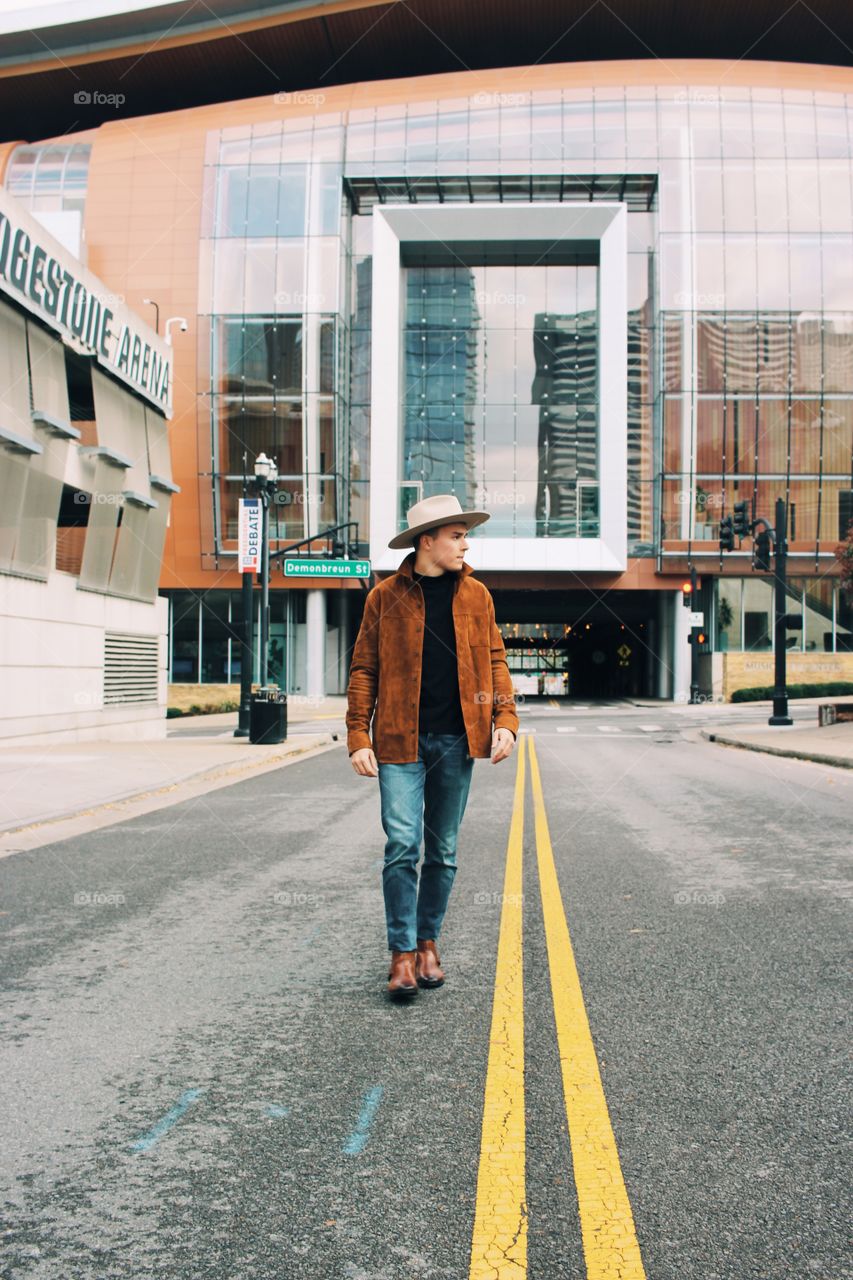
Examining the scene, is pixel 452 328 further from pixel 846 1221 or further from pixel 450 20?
pixel 846 1221

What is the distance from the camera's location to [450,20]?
5625cm

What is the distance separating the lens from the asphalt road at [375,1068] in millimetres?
2680

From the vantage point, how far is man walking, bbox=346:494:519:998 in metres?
4.82

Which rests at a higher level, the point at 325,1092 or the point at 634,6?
the point at 634,6

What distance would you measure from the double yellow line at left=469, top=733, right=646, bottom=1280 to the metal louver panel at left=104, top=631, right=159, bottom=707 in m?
19.1

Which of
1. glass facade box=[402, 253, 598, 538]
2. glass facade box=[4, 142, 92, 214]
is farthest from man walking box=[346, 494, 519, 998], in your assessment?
glass facade box=[4, 142, 92, 214]

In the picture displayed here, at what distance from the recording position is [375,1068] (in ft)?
12.7

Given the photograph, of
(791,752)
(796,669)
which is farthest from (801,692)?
(791,752)

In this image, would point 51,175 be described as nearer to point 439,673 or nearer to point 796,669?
point 796,669

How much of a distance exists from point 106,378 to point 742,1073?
22.4 m

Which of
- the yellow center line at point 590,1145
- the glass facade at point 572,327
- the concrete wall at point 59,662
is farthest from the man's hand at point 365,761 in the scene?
the glass facade at point 572,327

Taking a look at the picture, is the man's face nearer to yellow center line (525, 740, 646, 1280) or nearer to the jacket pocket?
the jacket pocket

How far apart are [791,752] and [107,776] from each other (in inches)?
481

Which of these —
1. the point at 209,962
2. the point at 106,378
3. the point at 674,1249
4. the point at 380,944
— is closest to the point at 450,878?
the point at 380,944
